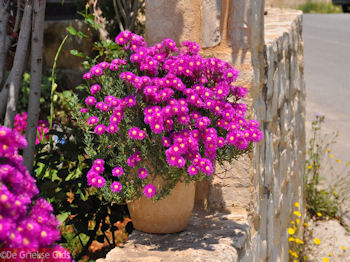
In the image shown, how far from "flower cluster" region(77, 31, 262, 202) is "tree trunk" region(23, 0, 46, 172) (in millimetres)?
265

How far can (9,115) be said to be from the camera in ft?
6.09

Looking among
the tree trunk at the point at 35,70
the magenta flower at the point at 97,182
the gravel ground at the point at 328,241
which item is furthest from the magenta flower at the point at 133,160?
the gravel ground at the point at 328,241

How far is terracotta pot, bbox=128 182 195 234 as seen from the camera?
1.80m

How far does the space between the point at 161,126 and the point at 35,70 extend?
2.18 feet

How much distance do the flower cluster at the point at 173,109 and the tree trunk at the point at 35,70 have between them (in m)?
0.27

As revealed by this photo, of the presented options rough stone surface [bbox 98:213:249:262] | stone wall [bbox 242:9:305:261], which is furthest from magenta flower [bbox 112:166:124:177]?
stone wall [bbox 242:9:305:261]

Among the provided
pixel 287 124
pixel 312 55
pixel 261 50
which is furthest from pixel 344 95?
pixel 261 50

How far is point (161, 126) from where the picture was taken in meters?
1.54

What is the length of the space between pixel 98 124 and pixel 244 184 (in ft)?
2.33

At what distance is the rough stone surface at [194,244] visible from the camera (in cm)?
165

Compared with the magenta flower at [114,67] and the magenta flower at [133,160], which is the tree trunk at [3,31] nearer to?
the magenta flower at [114,67]

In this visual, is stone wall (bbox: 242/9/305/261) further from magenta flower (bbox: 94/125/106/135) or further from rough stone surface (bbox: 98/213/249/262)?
magenta flower (bbox: 94/125/106/135)

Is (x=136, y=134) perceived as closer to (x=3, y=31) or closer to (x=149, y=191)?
(x=149, y=191)

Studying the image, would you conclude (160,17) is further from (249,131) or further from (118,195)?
(118,195)
